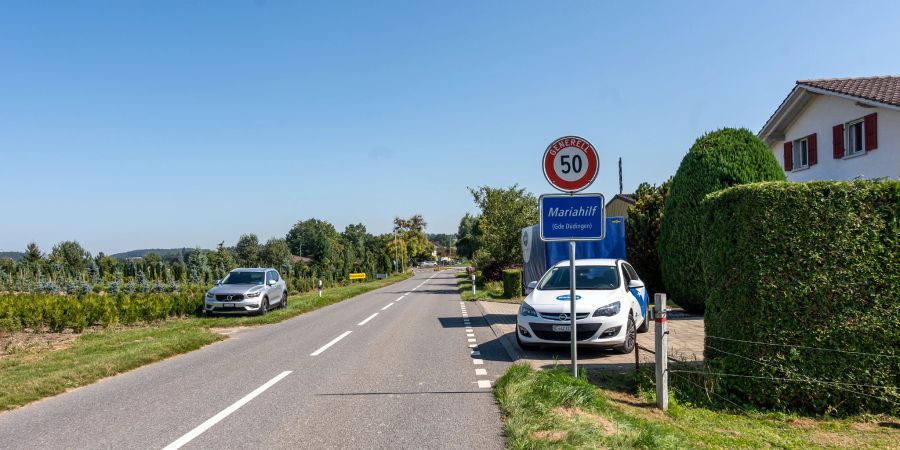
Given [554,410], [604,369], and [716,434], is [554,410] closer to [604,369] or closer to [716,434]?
[716,434]

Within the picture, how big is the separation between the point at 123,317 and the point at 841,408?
16.7 metres

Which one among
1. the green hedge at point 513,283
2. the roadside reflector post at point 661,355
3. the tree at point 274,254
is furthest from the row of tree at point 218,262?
the roadside reflector post at point 661,355

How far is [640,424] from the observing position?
18.2ft

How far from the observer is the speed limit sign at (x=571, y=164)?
7.27m

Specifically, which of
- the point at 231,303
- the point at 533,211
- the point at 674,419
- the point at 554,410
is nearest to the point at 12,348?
the point at 231,303

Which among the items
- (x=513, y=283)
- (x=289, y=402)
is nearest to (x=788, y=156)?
(x=513, y=283)

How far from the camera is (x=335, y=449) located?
491 centimetres

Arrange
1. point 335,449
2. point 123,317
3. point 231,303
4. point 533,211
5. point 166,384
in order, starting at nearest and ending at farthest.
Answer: point 335,449
point 166,384
point 123,317
point 231,303
point 533,211

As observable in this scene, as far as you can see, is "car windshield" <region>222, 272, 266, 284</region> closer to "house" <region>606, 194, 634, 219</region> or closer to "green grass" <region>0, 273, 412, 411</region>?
"green grass" <region>0, 273, 412, 411</region>

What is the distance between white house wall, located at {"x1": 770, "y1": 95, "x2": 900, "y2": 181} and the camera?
57.0 ft

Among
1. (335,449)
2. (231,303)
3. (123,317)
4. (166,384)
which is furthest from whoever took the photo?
(231,303)

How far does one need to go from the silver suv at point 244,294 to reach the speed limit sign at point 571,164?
1366 cm

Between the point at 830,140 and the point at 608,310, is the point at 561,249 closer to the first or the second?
the point at 830,140

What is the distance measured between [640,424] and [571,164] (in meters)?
3.18
